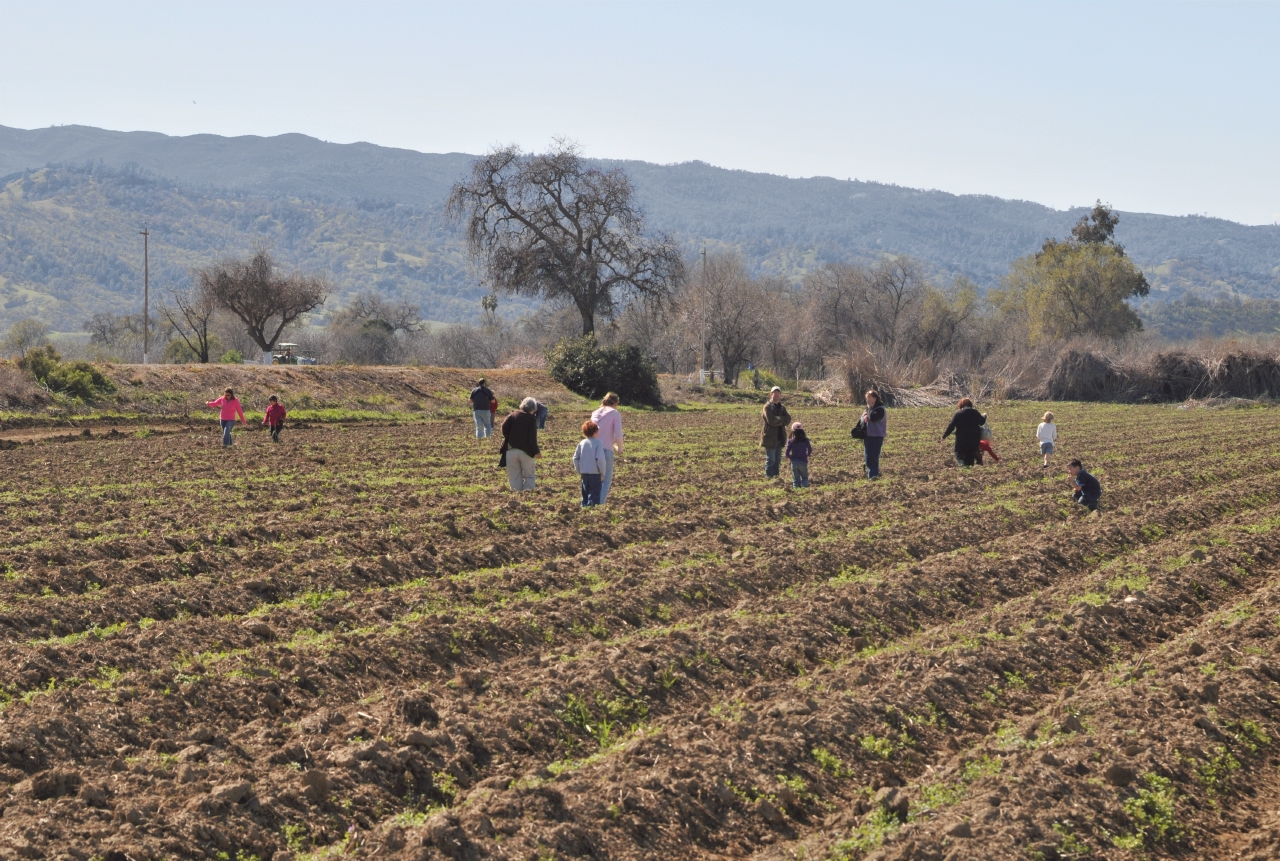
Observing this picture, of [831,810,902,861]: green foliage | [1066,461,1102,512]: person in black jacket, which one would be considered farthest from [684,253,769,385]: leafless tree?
[831,810,902,861]: green foliage

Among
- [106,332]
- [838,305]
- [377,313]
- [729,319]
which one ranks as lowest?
[106,332]

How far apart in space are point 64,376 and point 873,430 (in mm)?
26012

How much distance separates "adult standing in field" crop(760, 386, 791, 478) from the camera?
65.0 ft

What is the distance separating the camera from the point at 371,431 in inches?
1312

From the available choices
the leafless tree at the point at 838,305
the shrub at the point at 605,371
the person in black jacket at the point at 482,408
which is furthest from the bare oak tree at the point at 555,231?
the leafless tree at the point at 838,305

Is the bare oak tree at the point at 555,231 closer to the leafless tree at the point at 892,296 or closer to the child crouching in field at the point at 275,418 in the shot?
the child crouching in field at the point at 275,418

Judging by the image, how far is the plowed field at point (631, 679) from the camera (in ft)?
21.5

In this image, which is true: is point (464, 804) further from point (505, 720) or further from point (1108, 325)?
point (1108, 325)

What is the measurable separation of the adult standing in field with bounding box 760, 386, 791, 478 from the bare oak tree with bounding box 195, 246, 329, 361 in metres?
38.1

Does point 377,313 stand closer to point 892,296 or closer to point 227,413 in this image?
point 892,296

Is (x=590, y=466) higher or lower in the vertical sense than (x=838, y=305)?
lower

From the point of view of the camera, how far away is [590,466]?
16641 millimetres

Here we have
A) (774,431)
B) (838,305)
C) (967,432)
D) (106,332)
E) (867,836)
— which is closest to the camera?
(867,836)

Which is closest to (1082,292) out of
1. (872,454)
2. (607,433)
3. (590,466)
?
(872,454)
